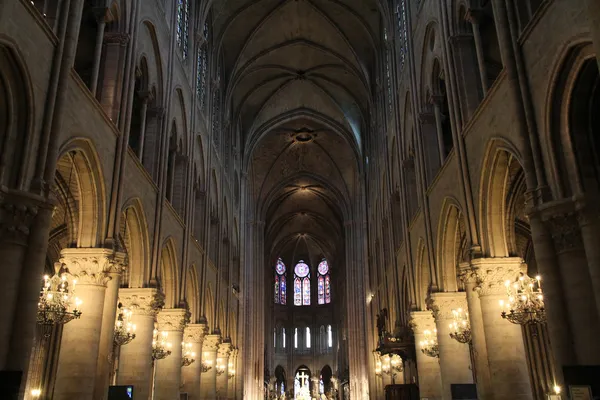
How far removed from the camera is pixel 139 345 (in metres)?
16.1

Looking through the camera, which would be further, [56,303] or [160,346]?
[160,346]

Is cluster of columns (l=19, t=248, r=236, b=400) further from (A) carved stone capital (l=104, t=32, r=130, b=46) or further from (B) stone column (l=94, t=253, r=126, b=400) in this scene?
(A) carved stone capital (l=104, t=32, r=130, b=46)

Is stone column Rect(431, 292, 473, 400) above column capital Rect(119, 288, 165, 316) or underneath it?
underneath

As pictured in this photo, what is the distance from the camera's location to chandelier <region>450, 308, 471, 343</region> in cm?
1564

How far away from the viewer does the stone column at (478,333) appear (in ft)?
43.2

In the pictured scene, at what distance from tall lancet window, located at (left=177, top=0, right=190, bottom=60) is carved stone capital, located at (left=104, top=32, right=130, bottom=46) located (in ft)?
21.6

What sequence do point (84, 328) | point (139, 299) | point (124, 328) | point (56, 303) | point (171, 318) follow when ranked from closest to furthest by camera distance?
point (56, 303)
point (84, 328)
point (124, 328)
point (139, 299)
point (171, 318)

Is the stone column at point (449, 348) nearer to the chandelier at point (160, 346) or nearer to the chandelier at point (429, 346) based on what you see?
the chandelier at point (429, 346)

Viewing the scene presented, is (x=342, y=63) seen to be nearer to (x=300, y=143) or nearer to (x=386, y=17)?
(x=386, y=17)

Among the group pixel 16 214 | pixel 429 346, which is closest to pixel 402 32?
pixel 429 346

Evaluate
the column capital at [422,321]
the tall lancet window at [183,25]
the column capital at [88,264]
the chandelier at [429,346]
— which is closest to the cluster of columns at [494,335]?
the chandelier at [429,346]

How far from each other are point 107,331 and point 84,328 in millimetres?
781

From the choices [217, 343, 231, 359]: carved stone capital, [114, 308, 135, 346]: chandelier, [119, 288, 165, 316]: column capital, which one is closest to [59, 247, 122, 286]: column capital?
[114, 308, 135, 346]: chandelier

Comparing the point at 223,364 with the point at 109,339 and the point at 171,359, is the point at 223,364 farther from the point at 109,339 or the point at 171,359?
the point at 109,339
